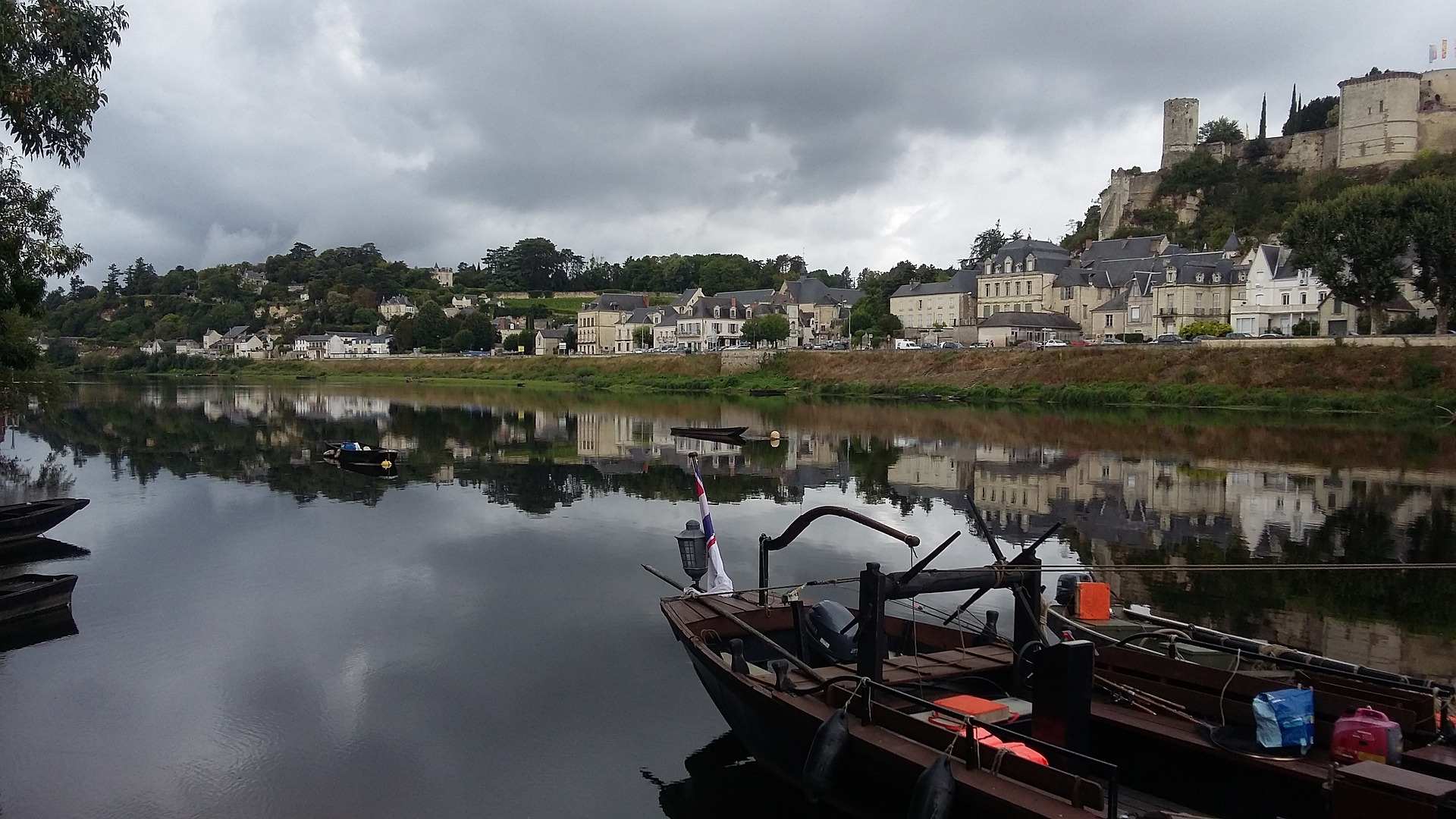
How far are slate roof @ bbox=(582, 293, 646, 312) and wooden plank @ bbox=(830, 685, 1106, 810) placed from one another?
370 ft

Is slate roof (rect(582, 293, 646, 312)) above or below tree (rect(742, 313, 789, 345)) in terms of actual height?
above

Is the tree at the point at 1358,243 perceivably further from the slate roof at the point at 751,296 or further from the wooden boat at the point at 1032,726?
the slate roof at the point at 751,296

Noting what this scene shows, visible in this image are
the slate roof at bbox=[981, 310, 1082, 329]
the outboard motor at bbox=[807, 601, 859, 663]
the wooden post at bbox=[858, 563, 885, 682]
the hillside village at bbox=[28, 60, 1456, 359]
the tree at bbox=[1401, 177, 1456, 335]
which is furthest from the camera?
the slate roof at bbox=[981, 310, 1082, 329]

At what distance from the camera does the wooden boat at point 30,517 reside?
19766 mm

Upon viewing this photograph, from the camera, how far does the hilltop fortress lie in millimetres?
82750

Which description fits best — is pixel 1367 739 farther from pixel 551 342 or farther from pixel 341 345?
pixel 341 345

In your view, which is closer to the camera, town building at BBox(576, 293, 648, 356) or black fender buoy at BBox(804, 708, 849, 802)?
black fender buoy at BBox(804, 708, 849, 802)

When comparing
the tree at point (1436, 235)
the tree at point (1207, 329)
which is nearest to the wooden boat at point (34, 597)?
the tree at point (1436, 235)

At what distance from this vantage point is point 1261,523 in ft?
72.6

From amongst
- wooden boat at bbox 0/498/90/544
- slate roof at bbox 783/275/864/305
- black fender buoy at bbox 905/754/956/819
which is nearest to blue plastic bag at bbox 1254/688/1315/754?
black fender buoy at bbox 905/754/956/819

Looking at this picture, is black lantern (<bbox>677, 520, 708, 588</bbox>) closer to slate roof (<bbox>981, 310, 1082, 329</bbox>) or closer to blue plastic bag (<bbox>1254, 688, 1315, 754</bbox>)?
blue plastic bag (<bbox>1254, 688, 1315, 754</bbox>)

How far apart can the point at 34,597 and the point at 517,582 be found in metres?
7.55

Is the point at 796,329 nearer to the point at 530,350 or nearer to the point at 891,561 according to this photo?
the point at 530,350

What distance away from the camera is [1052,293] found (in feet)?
265
